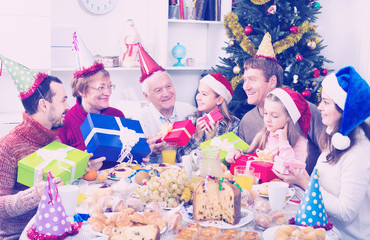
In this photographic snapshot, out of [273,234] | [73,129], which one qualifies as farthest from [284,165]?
[73,129]

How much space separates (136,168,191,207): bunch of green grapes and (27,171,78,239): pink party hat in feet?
1.16

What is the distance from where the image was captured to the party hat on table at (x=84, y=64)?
2.80m

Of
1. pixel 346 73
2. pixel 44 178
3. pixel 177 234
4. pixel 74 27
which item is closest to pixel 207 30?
pixel 74 27

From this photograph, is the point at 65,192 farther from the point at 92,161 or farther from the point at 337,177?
the point at 337,177

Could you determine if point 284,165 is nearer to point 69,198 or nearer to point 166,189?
point 166,189

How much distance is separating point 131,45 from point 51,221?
3.13m

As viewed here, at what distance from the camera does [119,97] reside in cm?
476

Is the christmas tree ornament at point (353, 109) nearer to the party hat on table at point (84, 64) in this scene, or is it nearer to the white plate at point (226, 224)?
the white plate at point (226, 224)

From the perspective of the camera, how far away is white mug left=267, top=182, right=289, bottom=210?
5.67ft

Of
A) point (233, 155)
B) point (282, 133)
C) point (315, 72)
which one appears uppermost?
point (315, 72)

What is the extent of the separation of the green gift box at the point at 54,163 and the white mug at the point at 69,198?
0.94 feet

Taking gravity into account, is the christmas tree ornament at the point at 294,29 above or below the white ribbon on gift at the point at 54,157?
above

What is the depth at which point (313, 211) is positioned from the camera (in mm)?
1594

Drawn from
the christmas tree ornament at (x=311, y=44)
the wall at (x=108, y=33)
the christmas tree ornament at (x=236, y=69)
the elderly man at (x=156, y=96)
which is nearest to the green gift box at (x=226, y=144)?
the elderly man at (x=156, y=96)
